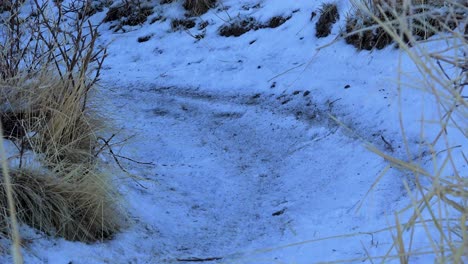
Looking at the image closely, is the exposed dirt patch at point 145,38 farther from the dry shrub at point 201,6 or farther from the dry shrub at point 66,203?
the dry shrub at point 66,203

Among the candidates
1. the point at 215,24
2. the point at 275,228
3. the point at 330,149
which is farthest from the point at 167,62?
the point at 275,228

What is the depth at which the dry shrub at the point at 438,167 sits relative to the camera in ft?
6.16

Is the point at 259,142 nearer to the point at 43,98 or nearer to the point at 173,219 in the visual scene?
the point at 173,219

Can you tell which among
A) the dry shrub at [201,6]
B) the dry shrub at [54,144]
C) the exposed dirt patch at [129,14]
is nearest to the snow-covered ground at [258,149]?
the dry shrub at [54,144]

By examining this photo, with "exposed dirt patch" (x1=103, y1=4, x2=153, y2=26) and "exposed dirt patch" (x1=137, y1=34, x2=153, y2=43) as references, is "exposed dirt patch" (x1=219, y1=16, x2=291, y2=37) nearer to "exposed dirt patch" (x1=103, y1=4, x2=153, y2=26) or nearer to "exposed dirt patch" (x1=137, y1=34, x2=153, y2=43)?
"exposed dirt patch" (x1=137, y1=34, x2=153, y2=43)

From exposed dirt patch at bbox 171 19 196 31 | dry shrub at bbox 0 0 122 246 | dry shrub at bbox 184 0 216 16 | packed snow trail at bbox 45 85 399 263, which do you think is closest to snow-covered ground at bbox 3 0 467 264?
packed snow trail at bbox 45 85 399 263

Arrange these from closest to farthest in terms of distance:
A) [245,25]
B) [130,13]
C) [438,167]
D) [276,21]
A: [438,167], [276,21], [245,25], [130,13]

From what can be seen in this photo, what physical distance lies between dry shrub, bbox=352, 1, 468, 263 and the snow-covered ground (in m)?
0.16

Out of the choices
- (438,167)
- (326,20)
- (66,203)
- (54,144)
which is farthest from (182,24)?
(438,167)

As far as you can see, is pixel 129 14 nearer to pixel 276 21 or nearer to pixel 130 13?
pixel 130 13

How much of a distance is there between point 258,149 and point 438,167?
1569 mm

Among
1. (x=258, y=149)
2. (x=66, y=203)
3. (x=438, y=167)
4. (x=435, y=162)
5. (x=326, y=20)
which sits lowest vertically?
(x=258, y=149)

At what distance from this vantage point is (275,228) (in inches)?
142

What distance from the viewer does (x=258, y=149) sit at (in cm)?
470
